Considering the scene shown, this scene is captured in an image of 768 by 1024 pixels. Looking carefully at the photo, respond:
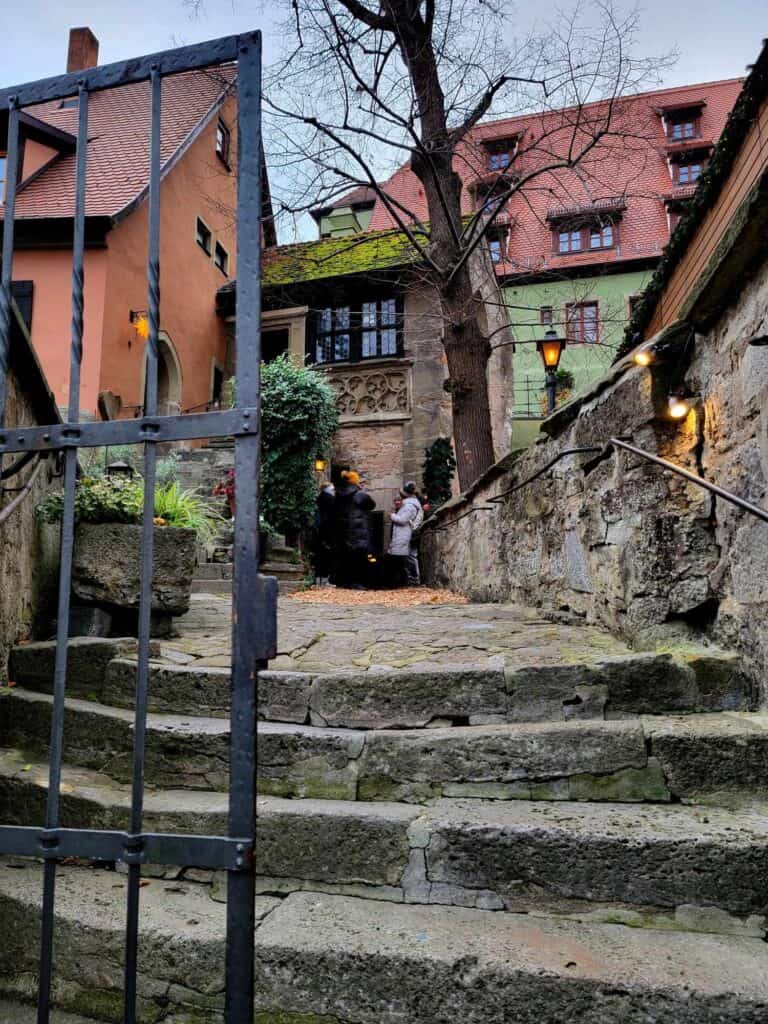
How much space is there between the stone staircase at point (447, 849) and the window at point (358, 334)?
11.8 metres

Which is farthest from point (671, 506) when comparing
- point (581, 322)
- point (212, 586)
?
point (581, 322)

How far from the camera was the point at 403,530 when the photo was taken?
1037cm

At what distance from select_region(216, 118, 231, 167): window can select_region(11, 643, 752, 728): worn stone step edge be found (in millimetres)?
15777

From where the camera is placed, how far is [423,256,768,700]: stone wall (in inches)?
94.2

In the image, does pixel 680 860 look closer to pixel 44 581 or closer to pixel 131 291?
pixel 44 581

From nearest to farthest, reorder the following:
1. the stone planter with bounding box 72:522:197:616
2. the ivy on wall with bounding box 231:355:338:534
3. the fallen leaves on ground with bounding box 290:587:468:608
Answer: the stone planter with bounding box 72:522:197:616, the fallen leaves on ground with bounding box 290:587:468:608, the ivy on wall with bounding box 231:355:338:534

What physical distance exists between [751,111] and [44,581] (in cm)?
489

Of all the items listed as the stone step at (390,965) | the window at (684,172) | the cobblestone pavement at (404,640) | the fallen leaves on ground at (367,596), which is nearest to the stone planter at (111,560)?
the cobblestone pavement at (404,640)

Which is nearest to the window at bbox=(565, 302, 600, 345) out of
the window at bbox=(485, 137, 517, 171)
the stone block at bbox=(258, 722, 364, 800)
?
the window at bbox=(485, 137, 517, 171)

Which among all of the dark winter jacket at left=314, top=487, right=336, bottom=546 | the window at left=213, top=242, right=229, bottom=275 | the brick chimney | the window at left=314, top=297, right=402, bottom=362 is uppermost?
the brick chimney

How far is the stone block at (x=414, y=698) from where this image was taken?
2646 millimetres

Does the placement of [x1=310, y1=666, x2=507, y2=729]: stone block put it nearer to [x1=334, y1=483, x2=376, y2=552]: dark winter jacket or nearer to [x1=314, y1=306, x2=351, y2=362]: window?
[x1=334, y1=483, x2=376, y2=552]: dark winter jacket

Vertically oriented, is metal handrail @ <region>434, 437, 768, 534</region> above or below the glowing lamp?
below

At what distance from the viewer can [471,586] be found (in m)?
7.05
